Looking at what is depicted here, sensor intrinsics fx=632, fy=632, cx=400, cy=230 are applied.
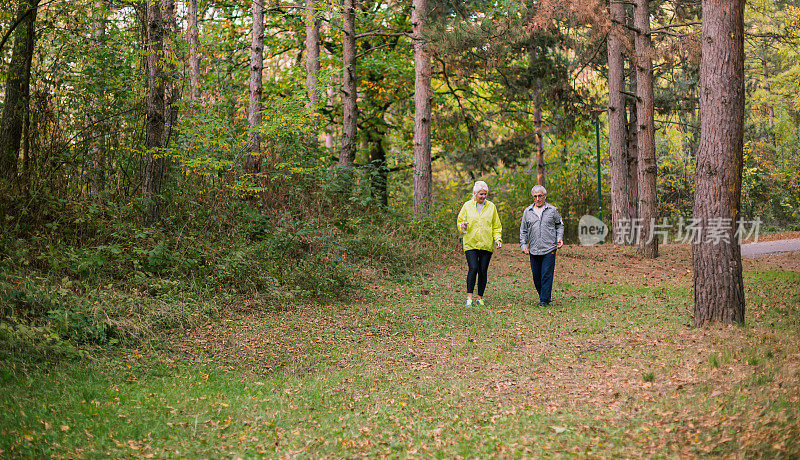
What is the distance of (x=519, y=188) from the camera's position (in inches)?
1146

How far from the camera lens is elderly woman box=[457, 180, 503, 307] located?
33.1 ft

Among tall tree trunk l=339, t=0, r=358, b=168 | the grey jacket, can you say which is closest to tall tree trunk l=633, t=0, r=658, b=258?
tall tree trunk l=339, t=0, r=358, b=168

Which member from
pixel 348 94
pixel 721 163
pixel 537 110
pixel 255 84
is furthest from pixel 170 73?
pixel 537 110

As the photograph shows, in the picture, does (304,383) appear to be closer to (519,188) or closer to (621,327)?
(621,327)

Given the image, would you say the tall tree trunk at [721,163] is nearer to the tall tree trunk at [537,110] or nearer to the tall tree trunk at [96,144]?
the tall tree trunk at [96,144]

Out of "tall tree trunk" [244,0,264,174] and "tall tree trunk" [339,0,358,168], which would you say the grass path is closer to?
"tall tree trunk" [244,0,264,174]

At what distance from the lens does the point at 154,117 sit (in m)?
9.60

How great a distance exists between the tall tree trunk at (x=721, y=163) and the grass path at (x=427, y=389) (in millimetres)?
496

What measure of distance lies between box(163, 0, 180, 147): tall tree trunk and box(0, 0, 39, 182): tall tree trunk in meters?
1.76

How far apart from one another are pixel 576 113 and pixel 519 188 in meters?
7.30

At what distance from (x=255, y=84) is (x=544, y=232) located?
20.4 ft

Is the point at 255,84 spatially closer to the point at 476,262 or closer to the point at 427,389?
the point at 476,262

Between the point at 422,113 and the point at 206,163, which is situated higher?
the point at 422,113

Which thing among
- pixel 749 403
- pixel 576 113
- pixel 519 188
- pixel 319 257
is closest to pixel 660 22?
pixel 576 113
